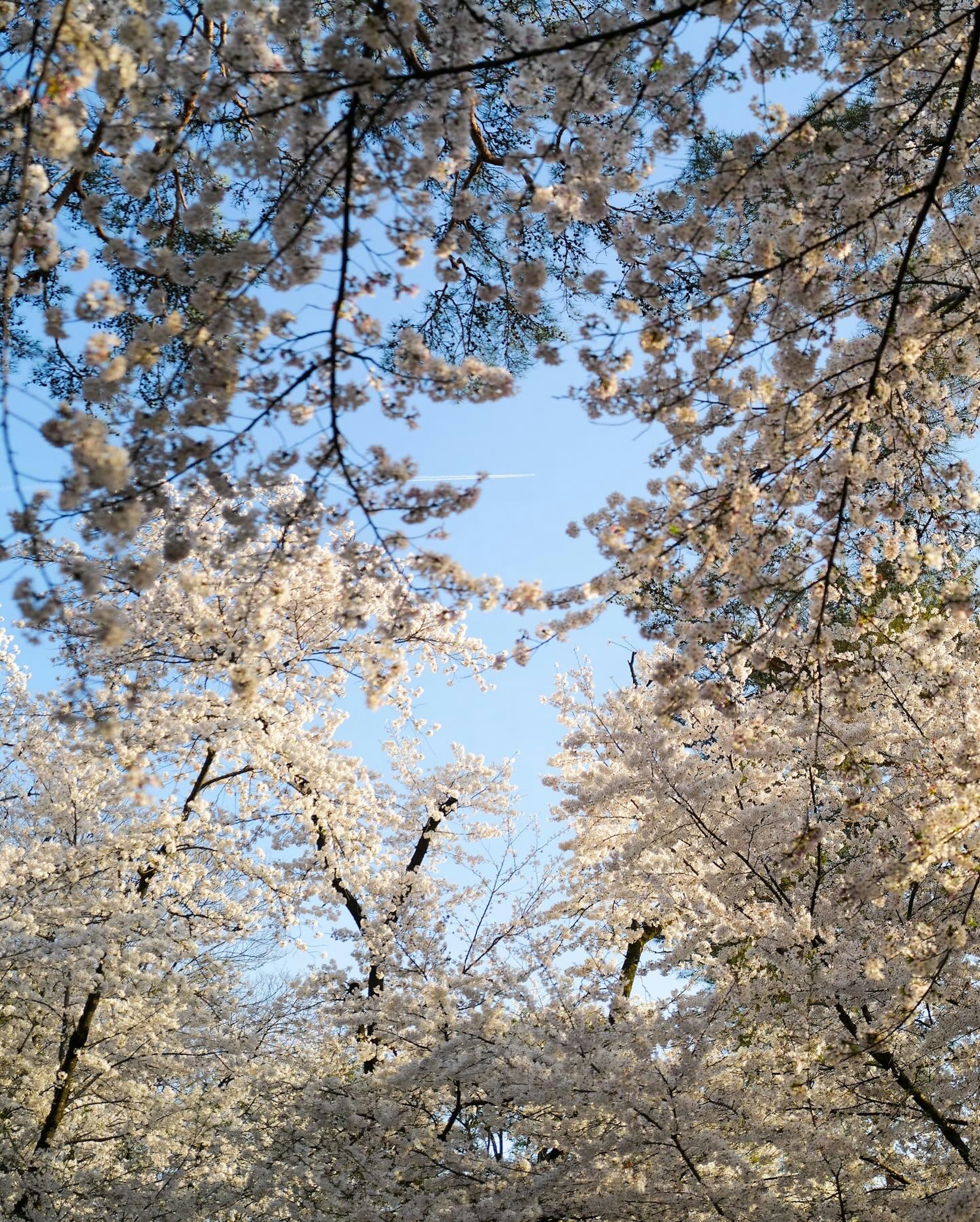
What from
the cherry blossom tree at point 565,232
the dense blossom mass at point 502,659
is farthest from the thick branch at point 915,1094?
the cherry blossom tree at point 565,232

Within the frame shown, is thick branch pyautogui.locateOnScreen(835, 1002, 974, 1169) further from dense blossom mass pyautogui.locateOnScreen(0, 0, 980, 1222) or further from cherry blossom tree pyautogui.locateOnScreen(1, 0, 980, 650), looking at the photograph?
cherry blossom tree pyautogui.locateOnScreen(1, 0, 980, 650)

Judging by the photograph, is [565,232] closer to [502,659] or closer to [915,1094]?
[502,659]

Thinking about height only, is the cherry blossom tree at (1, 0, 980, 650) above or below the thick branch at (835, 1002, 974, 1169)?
above

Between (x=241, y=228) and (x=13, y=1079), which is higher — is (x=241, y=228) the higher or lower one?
the higher one

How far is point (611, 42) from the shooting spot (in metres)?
2.40

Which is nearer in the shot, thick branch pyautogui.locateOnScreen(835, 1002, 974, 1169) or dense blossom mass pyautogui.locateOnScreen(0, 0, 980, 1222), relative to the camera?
dense blossom mass pyautogui.locateOnScreen(0, 0, 980, 1222)

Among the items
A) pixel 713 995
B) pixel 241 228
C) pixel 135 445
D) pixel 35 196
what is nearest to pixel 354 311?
pixel 135 445

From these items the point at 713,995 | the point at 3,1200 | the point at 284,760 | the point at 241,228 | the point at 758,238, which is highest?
the point at 241,228

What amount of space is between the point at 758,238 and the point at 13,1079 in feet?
33.4

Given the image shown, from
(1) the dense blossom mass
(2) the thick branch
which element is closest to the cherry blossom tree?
(1) the dense blossom mass

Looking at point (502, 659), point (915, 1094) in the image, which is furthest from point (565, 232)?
point (915, 1094)

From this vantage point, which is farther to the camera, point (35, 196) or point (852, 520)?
point (852, 520)

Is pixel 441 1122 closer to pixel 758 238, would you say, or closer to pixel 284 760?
pixel 284 760

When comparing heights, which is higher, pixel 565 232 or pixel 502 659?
pixel 565 232
